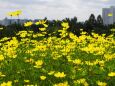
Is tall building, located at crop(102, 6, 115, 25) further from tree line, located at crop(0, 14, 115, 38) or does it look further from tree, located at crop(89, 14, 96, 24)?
tree line, located at crop(0, 14, 115, 38)

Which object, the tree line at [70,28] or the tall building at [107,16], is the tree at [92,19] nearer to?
the tree line at [70,28]

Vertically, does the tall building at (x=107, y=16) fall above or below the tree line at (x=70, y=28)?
below

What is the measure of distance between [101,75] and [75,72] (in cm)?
42

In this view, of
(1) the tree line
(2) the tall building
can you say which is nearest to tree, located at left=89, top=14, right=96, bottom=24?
(1) the tree line

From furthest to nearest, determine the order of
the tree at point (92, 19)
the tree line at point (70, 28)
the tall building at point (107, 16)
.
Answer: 1. the tall building at point (107, 16)
2. the tree at point (92, 19)
3. the tree line at point (70, 28)

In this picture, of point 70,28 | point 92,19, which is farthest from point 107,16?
point 70,28

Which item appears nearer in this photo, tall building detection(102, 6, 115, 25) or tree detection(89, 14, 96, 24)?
tree detection(89, 14, 96, 24)

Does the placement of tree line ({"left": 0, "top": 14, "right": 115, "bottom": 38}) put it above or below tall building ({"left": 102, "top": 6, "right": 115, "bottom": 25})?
above

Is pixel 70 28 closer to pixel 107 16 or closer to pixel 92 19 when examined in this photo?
pixel 92 19

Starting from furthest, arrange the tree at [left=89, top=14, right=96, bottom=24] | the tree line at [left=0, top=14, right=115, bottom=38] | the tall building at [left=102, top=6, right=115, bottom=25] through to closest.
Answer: the tall building at [left=102, top=6, right=115, bottom=25] < the tree at [left=89, top=14, right=96, bottom=24] < the tree line at [left=0, top=14, right=115, bottom=38]

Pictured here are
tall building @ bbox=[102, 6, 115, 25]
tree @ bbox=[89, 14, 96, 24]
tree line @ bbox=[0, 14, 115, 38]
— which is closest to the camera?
tree line @ bbox=[0, 14, 115, 38]

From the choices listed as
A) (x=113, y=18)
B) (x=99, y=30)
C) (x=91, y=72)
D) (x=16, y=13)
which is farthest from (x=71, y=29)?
(x=113, y=18)

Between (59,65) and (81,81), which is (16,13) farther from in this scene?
(81,81)

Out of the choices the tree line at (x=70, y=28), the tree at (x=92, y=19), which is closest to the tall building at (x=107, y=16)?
the tree at (x=92, y=19)
